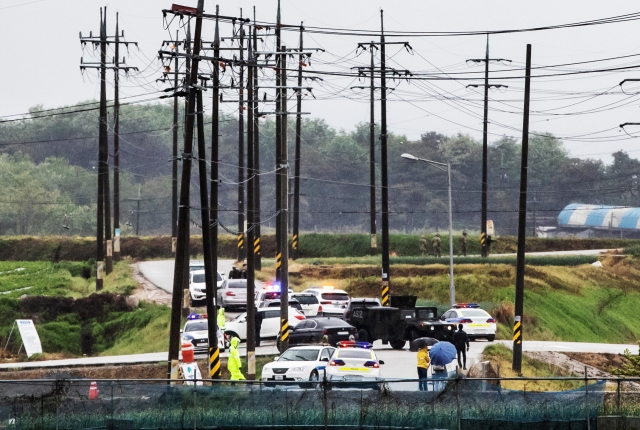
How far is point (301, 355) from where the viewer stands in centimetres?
3422

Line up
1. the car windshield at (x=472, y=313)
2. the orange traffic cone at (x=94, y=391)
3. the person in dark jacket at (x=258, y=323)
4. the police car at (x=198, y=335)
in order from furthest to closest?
the car windshield at (x=472, y=313) < the person in dark jacket at (x=258, y=323) < the police car at (x=198, y=335) < the orange traffic cone at (x=94, y=391)

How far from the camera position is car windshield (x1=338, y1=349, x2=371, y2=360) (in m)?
33.1

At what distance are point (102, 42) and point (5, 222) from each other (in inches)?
3175

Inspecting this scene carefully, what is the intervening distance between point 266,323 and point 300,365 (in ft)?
45.9

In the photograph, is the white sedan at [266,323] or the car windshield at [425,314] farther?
the white sedan at [266,323]

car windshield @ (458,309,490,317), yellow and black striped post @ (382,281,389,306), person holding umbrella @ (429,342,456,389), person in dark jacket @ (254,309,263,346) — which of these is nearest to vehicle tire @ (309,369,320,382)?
person holding umbrella @ (429,342,456,389)

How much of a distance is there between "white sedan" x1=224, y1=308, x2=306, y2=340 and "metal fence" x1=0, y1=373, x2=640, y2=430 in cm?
2056

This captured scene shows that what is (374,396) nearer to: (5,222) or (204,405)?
(204,405)

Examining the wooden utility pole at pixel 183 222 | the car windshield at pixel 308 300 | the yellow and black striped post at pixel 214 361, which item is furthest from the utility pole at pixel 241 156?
the yellow and black striped post at pixel 214 361

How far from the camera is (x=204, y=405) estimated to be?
2486 cm

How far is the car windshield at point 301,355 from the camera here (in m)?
34.1

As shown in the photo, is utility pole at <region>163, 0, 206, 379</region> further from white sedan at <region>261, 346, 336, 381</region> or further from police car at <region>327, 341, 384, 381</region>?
police car at <region>327, 341, 384, 381</region>

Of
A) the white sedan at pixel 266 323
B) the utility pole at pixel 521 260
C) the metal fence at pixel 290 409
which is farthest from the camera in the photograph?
the white sedan at pixel 266 323

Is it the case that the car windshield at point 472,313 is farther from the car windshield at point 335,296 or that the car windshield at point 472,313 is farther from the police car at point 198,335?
the police car at point 198,335
